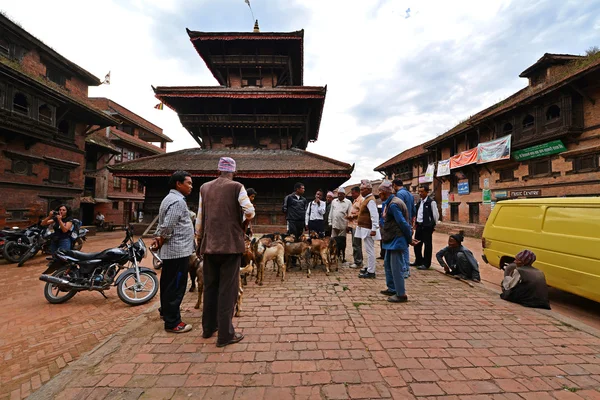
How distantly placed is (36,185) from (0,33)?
7993 millimetres

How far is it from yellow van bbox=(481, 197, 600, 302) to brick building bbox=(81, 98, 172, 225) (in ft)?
75.6

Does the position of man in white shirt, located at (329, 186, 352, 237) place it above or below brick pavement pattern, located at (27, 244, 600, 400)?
above

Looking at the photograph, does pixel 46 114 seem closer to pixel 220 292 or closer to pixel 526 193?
pixel 220 292

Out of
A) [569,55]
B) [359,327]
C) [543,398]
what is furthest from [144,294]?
[569,55]

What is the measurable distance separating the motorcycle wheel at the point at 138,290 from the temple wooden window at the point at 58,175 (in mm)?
14574

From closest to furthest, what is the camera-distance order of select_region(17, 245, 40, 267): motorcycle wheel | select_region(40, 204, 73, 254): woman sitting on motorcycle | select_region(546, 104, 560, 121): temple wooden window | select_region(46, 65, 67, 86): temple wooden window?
select_region(40, 204, 73, 254): woman sitting on motorcycle, select_region(17, 245, 40, 267): motorcycle wheel, select_region(546, 104, 560, 121): temple wooden window, select_region(46, 65, 67, 86): temple wooden window

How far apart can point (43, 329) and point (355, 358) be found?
4.45m

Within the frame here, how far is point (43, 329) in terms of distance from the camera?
11.6 feet

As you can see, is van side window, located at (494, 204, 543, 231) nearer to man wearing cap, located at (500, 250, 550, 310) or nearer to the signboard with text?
man wearing cap, located at (500, 250, 550, 310)

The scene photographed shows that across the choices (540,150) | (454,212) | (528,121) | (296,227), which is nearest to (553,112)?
(528,121)

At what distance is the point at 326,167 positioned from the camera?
12117 mm

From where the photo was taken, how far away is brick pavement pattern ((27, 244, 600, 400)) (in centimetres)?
210

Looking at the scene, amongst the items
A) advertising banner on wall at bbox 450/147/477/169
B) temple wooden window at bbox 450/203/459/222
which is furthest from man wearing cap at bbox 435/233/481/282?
temple wooden window at bbox 450/203/459/222

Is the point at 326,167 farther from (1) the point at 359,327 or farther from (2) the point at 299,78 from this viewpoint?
(2) the point at 299,78
